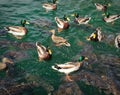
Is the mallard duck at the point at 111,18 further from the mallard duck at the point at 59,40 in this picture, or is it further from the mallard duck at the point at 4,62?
the mallard duck at the point at 4,62

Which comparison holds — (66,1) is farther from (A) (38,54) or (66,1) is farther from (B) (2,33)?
(A) (38,54)

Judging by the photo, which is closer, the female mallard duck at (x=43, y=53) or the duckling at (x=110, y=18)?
the female mallard duck at (x=43, y=53)

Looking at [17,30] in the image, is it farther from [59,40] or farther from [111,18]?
[111,18]

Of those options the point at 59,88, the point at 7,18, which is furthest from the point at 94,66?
the point at 7,18

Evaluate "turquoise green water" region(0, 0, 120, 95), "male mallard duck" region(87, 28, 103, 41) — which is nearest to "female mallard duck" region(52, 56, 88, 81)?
"turquoise green water" region(0, 0, 120, 95)

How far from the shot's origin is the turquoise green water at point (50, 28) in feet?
50.8

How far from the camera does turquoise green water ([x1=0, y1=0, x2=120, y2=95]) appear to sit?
15.5 m

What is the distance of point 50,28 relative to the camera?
66.0 feet

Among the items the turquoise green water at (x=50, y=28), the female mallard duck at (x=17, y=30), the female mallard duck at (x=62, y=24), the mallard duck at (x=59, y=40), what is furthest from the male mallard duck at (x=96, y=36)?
the female mallard duck at (x=17, y=30)

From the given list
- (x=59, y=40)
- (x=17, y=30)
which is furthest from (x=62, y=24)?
(x=17, y=30)

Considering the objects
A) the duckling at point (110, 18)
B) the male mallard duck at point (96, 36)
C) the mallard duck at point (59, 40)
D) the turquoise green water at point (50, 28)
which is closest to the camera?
the turquoise green water at point (50, 28)

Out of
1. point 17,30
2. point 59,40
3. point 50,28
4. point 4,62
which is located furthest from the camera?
point 50,28

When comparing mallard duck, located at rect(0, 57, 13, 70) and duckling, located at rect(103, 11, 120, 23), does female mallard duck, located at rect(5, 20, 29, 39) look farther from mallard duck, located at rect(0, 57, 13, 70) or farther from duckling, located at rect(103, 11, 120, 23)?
duckling, located at rect(103, 11, 120, 23)

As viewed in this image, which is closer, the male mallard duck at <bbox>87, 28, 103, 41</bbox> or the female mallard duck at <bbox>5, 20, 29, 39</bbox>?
the male mallard duck at <bbox>87, 28, 103, 41</bbox>
